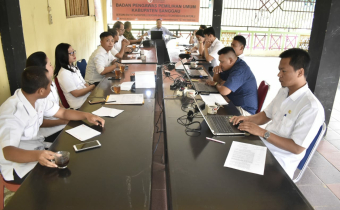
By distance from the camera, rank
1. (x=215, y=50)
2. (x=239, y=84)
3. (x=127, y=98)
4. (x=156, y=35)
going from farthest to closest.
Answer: (x=156, y=35) < (x=215, y=50) < (x=239, y=84) < (x=127, y=98)

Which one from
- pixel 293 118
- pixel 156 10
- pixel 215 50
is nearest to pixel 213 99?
pixel 293 118

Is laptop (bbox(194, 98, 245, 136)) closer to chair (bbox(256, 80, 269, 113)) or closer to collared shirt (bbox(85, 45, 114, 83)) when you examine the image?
chair (bbox(256, 80, 269, 113))

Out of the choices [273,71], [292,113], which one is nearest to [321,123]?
[292,113]

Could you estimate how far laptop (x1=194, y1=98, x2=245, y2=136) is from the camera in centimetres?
175

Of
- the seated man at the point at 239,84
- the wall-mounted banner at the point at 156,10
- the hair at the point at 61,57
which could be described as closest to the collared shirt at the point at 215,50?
the seated man at the point at 239,84

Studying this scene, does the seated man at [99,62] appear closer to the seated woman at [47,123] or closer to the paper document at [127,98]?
the paper document at [127,98]

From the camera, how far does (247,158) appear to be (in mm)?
1475

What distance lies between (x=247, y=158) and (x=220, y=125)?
16.5 inches

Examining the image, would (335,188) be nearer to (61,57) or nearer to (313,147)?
(313,147)

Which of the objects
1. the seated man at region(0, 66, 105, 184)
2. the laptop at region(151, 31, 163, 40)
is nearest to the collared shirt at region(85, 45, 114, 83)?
the seated man at region(0, 66, 105, 184)

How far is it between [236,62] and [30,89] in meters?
1.98

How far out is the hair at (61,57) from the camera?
8.93 ft

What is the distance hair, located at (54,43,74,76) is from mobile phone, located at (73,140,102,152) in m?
1.45

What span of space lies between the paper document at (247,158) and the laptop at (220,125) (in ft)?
0.44
